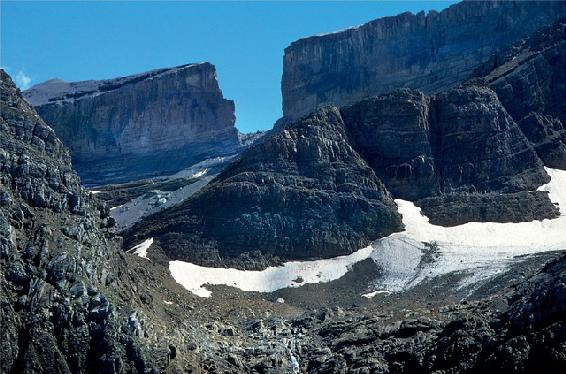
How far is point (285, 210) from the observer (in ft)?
390

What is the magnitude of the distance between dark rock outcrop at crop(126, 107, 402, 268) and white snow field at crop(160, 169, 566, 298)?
2.54 meters

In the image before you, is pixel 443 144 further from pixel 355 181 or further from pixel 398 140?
pixel 355 181

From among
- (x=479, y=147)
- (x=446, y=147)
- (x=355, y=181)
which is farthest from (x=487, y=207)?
(x=355, y=181)

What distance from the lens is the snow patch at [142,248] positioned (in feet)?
364

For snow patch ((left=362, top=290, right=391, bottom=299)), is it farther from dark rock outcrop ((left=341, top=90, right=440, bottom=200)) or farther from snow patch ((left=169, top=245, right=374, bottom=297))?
dark rock outcrop ((left=341, top=90, right=440, bottom=200))

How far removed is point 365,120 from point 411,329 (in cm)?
6291

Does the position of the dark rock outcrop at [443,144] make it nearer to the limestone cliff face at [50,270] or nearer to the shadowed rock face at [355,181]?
the shadowed rock face at [355,181]

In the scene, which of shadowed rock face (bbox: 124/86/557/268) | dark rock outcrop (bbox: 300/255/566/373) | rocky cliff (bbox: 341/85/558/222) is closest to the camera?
dark rock outcrop (bbox: 300/255/566/373)

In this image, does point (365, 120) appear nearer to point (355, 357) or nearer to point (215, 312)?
point (215, 312)

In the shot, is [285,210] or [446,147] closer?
[285,210]

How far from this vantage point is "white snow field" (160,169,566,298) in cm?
10369

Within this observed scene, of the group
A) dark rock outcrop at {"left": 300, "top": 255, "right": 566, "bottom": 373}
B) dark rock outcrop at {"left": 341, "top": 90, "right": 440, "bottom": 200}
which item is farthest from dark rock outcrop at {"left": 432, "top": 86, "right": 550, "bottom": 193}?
dark rock outcrop at {"left": 300, "top": 255, "right": 566, "bottom": 373}

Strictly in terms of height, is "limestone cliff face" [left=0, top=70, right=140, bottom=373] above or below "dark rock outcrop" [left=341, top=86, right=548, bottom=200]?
below

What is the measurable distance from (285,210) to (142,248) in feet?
60.5
